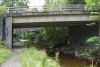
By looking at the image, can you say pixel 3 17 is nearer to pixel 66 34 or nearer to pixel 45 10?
pixel 45 10

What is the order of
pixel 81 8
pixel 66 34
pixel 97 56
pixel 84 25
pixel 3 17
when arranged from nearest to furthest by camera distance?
pixel 97 56 < pixel 3 17 < pixel 81 8 < pixel 84 25 < pixel 66 34

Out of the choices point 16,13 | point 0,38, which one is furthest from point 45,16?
point 0,38

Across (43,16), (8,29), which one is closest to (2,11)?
(8,29)

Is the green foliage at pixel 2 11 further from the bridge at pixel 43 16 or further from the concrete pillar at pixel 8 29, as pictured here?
the concrete pillar at pixel 8 29

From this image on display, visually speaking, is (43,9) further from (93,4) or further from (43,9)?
(93,4)

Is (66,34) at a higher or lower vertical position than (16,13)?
lower

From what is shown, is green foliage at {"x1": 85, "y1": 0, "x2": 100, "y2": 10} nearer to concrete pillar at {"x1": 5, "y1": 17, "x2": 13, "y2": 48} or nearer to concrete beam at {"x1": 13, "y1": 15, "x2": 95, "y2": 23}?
concrete beam at {"x1": 13, "y1": 15, "x2": 95, "y2": 23}

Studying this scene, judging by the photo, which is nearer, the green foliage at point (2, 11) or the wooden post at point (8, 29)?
the green foliage at point (2, 11)

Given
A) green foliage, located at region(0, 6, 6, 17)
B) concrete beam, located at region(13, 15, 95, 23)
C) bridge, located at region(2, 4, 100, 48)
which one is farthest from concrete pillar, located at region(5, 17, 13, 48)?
green foliage, located at region(0, 6, 6, 17)

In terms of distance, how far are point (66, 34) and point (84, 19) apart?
13049mm

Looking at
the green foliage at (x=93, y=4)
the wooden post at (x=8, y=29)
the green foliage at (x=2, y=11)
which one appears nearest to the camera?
the green foliage at (x=93, y=4)

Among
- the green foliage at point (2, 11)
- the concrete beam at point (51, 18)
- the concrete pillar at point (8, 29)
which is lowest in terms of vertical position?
the concrete pillar at point (8, 29)

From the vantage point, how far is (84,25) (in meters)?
44.1

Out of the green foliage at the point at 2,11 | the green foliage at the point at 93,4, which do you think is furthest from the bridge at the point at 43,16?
the green foliage at the point at 2,11
